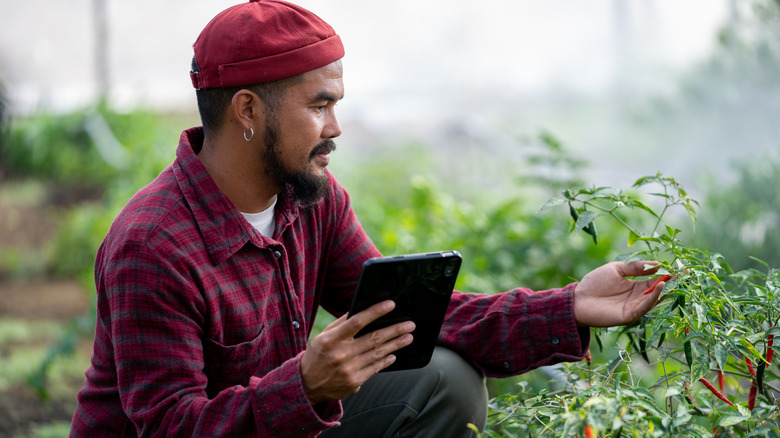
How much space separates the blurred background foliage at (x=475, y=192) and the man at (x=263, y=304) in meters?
0.29

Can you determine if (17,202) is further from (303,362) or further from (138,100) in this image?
(303,362)

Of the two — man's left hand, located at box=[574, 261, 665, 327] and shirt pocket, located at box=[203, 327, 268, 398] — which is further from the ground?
man's left hand, located at box=[574, 261, 665, 327]

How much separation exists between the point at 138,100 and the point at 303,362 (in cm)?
643

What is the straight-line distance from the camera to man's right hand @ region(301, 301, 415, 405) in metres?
1.43

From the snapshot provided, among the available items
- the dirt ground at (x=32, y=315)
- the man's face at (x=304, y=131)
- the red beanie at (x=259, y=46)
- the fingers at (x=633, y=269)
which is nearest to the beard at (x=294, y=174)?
the man's face at (x=304, y=131)

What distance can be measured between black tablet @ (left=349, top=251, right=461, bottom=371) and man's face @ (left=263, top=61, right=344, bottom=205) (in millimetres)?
417

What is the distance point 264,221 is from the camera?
75.6 inches

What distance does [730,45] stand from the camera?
3.96m

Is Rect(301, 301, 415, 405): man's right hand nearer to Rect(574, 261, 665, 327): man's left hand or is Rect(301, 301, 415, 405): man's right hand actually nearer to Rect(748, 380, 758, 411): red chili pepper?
Rect(574, 261, 665, 327): man's left hand

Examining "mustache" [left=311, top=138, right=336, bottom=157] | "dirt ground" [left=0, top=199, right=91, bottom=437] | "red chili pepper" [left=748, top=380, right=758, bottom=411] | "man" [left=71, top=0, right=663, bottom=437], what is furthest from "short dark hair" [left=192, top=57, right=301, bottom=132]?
"dirt ground" [left=0, top=199, right=91, bottom=437]

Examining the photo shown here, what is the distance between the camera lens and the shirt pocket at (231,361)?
1.70 meters

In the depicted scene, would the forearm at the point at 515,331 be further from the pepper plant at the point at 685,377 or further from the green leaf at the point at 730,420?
the green leaf at the point at 730,420

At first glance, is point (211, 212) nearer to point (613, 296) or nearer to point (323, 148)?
point (323, 148)

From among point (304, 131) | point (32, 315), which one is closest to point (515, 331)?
point (304, 131)
